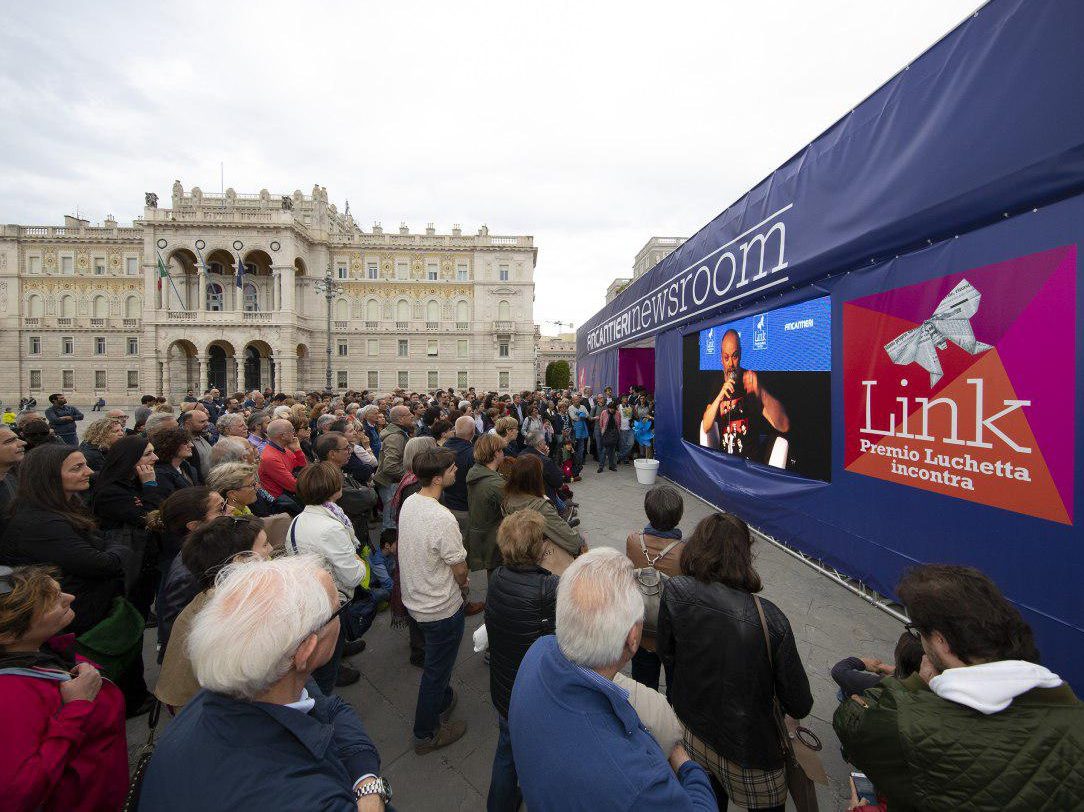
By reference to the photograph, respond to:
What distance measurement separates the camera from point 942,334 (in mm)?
3373

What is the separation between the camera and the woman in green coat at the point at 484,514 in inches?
140

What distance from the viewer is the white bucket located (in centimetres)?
849

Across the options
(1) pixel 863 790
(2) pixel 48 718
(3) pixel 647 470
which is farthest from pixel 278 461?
(3) pixel 647 470

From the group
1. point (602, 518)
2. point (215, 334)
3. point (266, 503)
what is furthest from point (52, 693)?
point (215, 334)

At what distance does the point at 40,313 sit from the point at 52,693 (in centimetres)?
5449

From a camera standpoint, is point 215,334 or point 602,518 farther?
point 215,334

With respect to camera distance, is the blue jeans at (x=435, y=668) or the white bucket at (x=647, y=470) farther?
the white bucket at (x=647, y=470)

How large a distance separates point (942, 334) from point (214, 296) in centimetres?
4436

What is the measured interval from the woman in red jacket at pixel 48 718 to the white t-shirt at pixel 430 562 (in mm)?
1300

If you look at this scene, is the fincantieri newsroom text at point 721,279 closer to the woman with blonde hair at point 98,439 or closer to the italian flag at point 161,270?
the woman with blonde hair at point 98,439

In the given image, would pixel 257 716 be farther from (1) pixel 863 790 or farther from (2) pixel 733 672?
(1) pixel 863 790

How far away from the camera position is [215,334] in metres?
33.8

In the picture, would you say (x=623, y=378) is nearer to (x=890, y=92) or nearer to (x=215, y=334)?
(x=890, y=92)

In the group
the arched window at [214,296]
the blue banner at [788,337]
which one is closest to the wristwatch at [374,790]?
the blue banner at [788,337]
